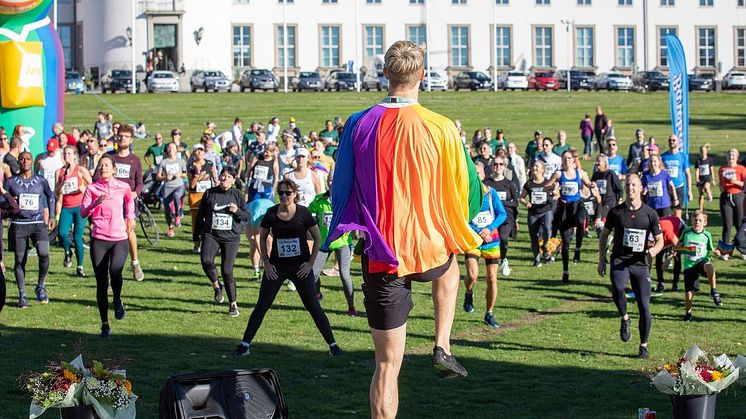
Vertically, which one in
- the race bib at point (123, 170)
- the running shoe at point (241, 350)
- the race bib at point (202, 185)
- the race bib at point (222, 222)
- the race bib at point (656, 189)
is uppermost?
the race bib at point (123, 170)

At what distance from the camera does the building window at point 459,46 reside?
7869 centimetres

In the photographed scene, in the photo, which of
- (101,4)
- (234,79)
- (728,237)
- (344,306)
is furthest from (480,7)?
(344,306)

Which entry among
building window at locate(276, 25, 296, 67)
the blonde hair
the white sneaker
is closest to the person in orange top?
the white sneaker

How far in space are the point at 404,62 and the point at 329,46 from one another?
235ft

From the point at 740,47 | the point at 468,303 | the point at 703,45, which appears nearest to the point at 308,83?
the point at 703,45

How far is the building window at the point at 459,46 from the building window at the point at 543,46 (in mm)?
4501

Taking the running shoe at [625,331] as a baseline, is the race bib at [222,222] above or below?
above

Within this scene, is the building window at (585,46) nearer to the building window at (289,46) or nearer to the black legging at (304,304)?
the building window at (289,46)

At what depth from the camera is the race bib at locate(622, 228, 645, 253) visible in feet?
42.3

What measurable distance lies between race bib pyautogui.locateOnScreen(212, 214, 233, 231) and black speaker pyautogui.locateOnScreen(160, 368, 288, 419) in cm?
765

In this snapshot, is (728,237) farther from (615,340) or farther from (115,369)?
(115,369)

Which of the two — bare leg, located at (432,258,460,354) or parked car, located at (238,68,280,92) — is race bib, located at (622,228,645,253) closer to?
bare leg, located at (432,258,460,354)

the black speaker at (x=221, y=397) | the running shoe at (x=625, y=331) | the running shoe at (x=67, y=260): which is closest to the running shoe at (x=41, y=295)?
the running shoe at (x=67, y=260)

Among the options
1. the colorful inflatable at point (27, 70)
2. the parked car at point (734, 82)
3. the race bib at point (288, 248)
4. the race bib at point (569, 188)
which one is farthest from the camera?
the parked car at point (734, 82)
